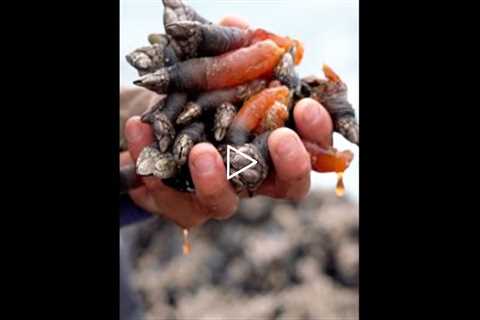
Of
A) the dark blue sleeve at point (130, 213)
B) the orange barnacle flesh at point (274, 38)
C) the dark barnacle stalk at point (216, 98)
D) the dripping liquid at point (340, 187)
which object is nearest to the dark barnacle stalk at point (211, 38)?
the orange barnacle flesh at point (274, 38)

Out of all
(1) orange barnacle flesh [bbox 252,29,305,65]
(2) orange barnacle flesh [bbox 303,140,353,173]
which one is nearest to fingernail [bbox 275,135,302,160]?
(2) orange barnacle flesh [bbox 303,140,353,173]

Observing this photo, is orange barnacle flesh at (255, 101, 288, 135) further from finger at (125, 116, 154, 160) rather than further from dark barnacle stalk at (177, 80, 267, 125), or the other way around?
finger at (125, 116, 154, 160)

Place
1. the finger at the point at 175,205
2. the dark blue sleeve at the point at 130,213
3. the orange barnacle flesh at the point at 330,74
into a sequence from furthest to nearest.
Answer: the dark blue sleeve at the point at 130,213
the finger at the point at 175,205
the orange barnacle flesh at the point at 330,74

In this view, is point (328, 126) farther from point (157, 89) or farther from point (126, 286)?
point (126, 286)

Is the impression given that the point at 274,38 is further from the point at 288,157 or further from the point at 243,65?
the point at 288,157

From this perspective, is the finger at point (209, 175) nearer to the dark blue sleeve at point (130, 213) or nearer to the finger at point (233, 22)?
the finger at point (233, 22)

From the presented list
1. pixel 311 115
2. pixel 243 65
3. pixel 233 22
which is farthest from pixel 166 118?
pixel 233 22
